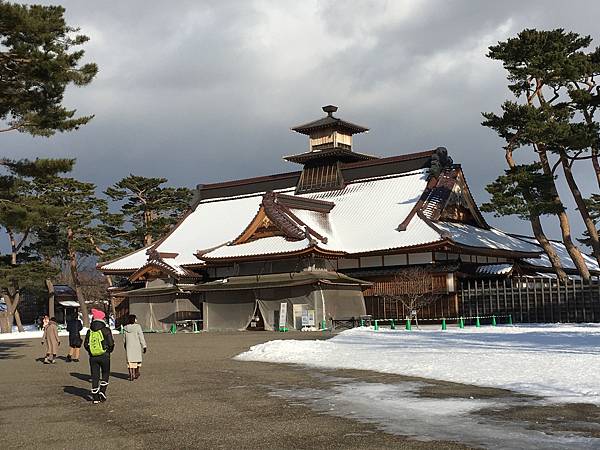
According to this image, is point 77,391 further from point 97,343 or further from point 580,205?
point 580,205

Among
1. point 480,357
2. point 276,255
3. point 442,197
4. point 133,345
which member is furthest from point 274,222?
point 133,345

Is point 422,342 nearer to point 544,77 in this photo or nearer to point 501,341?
point 501,341

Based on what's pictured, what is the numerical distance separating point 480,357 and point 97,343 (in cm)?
836

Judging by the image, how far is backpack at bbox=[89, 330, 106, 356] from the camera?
1201cm

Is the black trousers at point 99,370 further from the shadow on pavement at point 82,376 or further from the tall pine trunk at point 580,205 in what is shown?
the tall pine trunk at point 580,205

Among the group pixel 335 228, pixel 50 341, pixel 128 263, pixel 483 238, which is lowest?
pixel 50 341

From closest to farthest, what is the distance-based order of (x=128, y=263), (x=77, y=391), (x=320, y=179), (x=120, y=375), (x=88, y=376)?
(x=77, y=391) → (x=120, y=375) → (x=88, y=376) → (x=128, y=263) → (x=320, y=179)

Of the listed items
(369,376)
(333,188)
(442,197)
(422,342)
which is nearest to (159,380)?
(369,376)

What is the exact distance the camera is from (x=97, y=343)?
1204 centimetres

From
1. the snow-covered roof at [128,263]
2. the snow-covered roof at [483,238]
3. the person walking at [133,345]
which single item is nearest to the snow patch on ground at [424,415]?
the person walking at [133,345]

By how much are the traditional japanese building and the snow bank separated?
11222mm

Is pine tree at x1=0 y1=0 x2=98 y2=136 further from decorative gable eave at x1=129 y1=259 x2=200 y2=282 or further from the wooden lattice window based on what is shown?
the wooden lattice window

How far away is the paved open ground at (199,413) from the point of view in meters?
8.27

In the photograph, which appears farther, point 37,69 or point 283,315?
point 283,315
